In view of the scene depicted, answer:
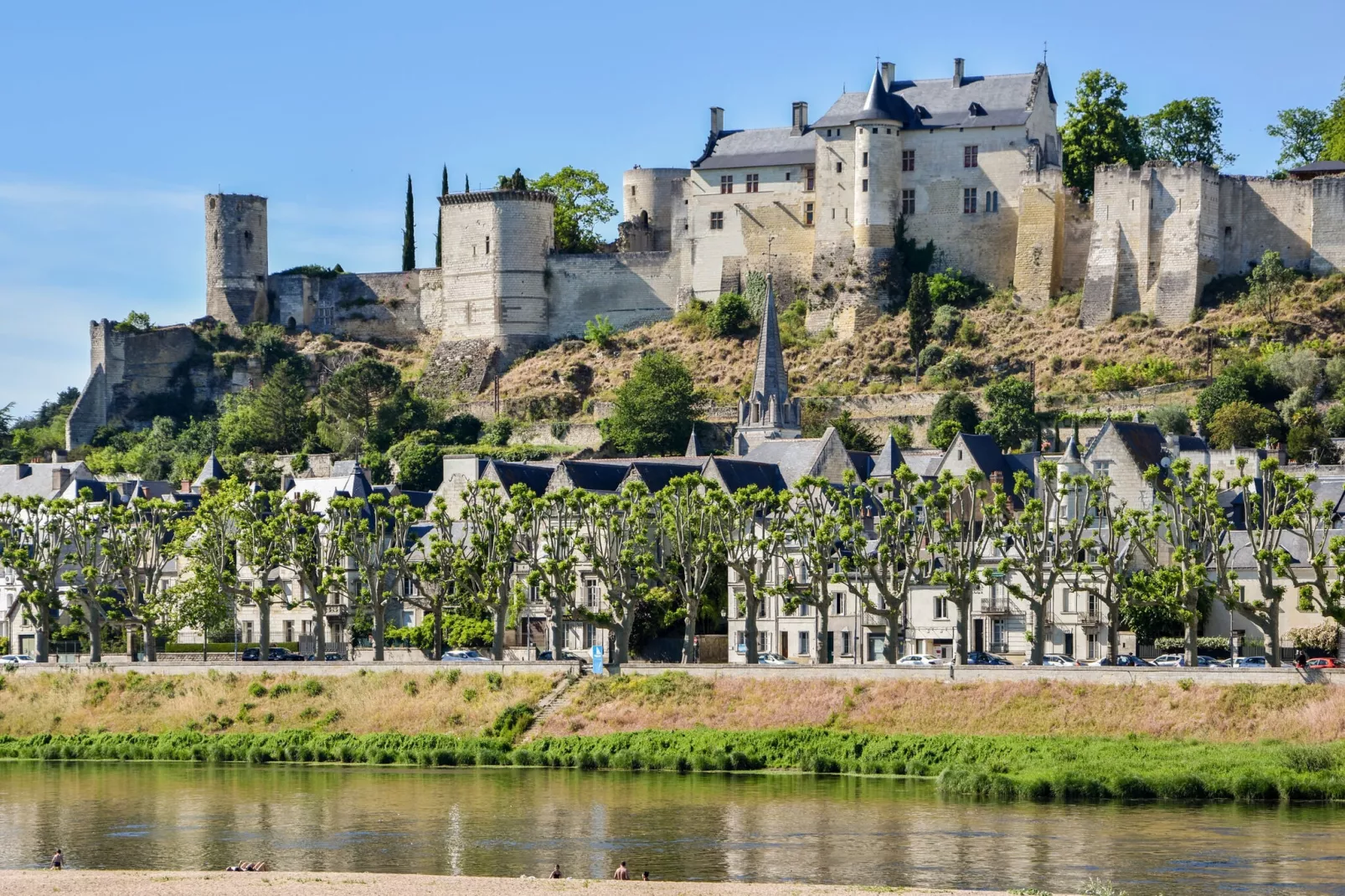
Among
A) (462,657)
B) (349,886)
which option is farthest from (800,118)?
(349,886)

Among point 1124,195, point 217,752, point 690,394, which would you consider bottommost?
point 217,752

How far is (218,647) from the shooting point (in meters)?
A: 76.1

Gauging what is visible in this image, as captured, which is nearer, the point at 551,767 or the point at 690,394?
the point at 551,767

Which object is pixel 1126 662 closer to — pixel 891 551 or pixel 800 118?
pixel 891 551

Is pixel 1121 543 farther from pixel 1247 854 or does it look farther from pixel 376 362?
pixel 376 362

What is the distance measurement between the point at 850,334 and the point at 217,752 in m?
47.2

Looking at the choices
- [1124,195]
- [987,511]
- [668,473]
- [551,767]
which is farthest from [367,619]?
[1124,195]

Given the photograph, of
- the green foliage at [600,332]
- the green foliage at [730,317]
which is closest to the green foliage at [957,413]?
the green foliage at [730,317]

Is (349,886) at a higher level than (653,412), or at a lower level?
lower

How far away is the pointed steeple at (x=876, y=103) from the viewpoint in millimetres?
101500

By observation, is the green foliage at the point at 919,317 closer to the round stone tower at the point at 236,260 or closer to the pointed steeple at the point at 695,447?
the pointed steeple at the point at 695,447

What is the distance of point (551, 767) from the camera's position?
190 feet

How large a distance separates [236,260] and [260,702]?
58.1 meters

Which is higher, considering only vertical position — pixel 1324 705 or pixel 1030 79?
pixel 1030 79
